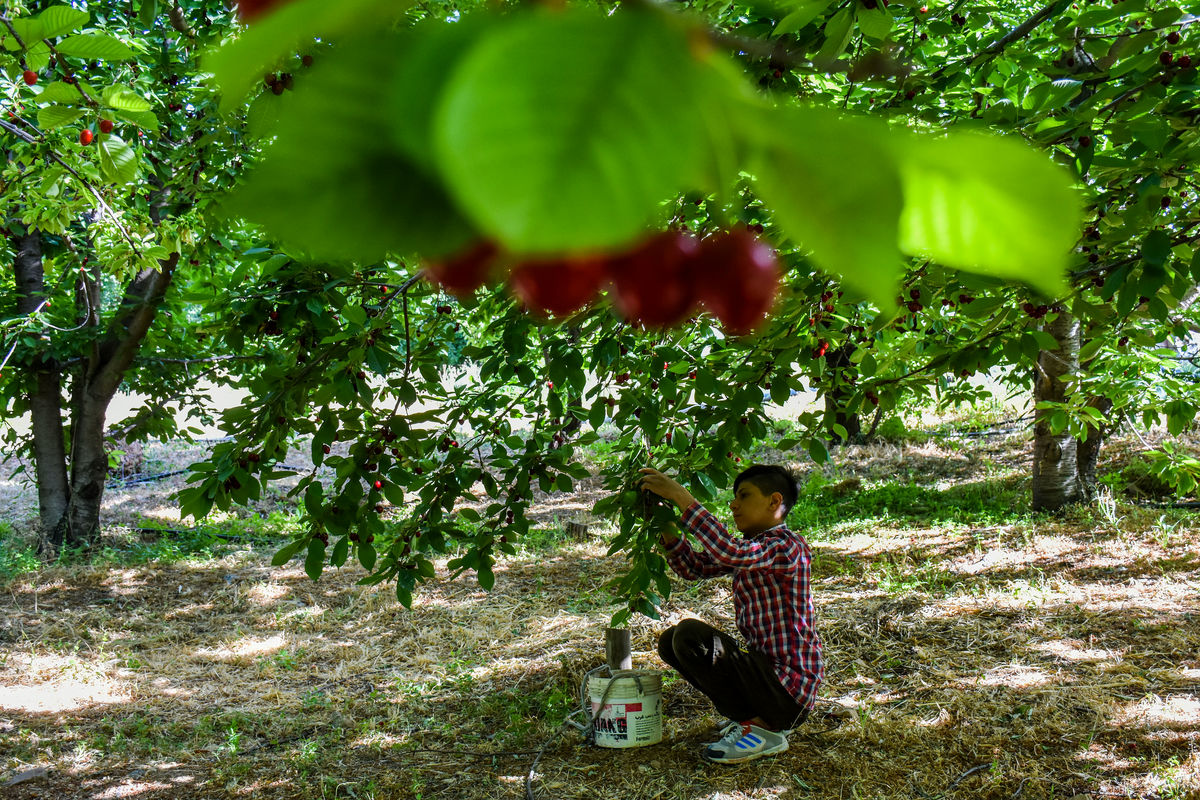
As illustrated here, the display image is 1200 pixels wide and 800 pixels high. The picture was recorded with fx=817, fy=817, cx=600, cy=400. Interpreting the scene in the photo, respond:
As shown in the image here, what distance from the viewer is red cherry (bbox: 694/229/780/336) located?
7.0 inches

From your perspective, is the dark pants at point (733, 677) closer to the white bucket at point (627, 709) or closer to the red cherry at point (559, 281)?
the white bucket at point (627, 709)

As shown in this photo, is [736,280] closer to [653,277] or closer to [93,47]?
[653,277]

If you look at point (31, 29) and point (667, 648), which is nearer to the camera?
point (31, 29)

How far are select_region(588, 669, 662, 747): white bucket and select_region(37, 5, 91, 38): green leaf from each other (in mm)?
2295

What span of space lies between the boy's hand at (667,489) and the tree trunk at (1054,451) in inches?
131

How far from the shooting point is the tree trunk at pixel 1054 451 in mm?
4625

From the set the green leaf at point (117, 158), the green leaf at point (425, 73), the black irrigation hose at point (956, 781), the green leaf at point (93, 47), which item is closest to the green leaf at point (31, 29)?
the green leaf at point (93, 47)

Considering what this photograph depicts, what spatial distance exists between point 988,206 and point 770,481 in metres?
2.59

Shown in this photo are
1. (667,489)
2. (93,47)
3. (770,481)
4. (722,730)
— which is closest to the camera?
(93,47)

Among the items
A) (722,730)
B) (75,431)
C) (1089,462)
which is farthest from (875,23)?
(75,431)

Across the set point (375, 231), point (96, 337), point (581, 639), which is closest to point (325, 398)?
point (375, 231)

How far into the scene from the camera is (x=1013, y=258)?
13cm

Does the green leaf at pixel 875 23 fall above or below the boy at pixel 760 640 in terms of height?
above

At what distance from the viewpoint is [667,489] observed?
2.09 metres
